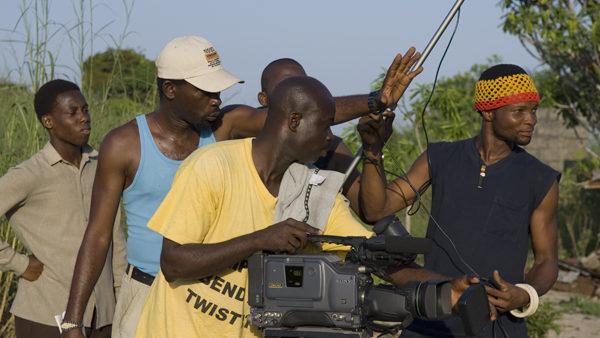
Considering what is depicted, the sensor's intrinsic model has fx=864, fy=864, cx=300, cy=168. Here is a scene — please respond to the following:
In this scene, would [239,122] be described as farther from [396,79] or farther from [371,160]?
[396,79]

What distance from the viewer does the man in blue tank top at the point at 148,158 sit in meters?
3.26

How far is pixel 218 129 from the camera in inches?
140

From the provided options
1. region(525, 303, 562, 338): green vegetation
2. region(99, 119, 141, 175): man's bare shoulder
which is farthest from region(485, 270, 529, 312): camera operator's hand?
region(525, 303, 562, 338): green vegetation

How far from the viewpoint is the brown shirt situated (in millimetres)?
4043

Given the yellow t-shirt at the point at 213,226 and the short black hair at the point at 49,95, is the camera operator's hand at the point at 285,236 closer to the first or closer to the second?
the yellow t-shirt at the point at 213,226

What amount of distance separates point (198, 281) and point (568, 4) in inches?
316

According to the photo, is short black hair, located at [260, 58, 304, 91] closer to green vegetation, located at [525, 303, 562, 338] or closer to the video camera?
the video camera

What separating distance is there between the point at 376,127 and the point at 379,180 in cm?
38

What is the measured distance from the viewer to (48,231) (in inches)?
162

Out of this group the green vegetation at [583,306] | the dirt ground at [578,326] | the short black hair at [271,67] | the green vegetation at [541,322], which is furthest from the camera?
the green vegetation at [583,306]

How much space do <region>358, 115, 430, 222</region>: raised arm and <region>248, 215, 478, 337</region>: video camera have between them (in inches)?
32.0

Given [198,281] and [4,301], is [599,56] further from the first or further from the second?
[198,281]

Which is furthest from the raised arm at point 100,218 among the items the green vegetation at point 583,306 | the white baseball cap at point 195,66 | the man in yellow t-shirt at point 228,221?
the green vegetation at point 583,306

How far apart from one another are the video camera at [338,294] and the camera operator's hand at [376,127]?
2.62 feet
